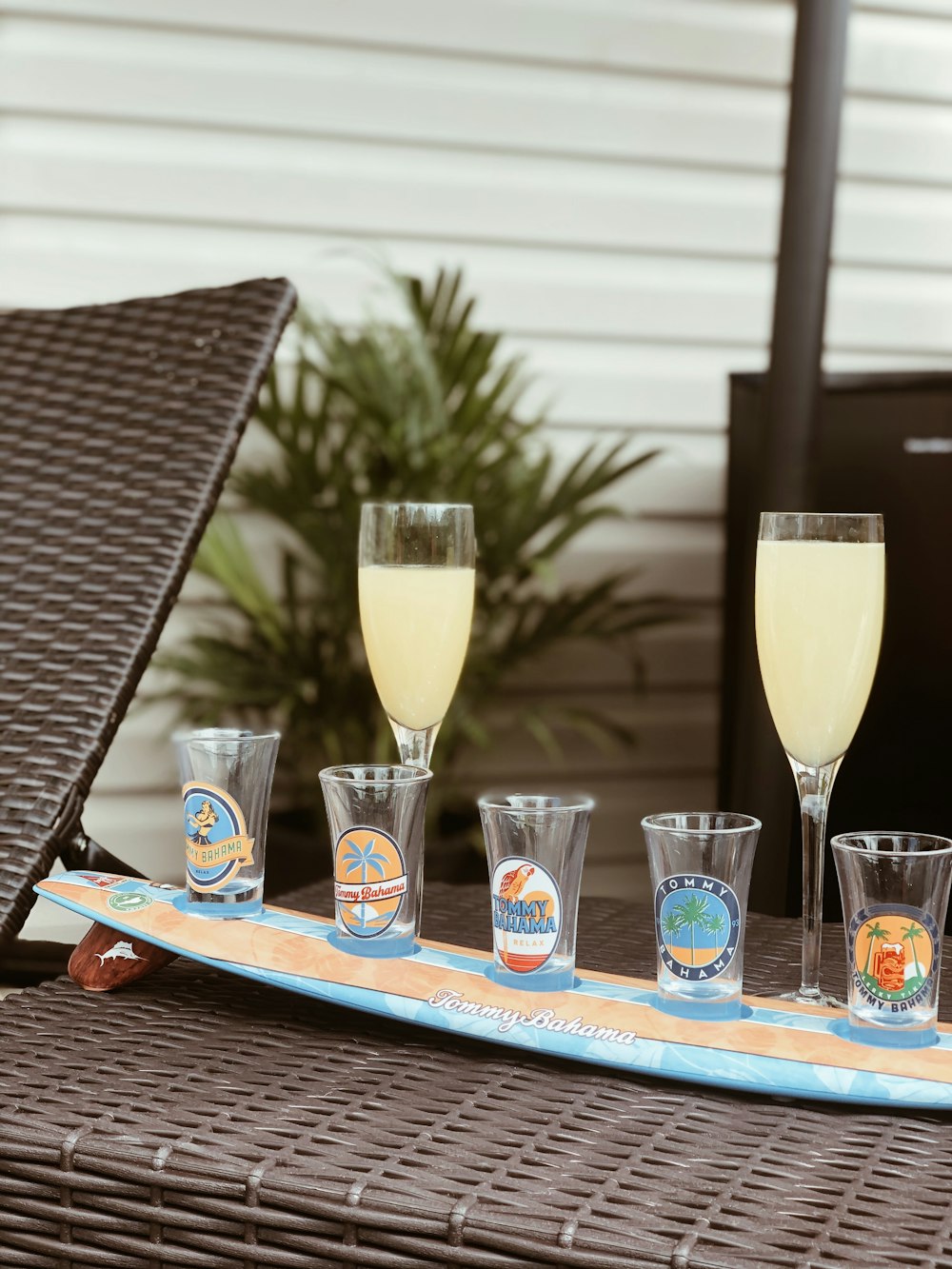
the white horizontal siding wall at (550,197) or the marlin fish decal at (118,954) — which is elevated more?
the white horizontal siding wall at (550,197)

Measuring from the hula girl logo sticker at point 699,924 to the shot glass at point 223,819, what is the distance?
29 cm

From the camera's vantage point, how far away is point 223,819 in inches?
36.0

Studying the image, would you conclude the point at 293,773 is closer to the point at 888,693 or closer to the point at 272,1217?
the point at 888,693

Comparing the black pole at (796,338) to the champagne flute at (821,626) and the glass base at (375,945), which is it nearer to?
the champagne flute at (821,626)

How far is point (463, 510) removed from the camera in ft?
3.48

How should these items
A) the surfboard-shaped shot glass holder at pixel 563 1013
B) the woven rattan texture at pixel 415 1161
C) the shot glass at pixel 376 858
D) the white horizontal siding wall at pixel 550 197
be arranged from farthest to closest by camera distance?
1. the white horizontal siding wall at pixel 550 197
2. the shot glass at pixel 376 858
3. the surfboard-shaped shot glass holder at pixel 563 1013
4. the woven rattan texture at pixel 415 1161

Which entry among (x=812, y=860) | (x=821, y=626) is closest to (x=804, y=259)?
(x=821, y=626)

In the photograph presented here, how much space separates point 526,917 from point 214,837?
0.77ft

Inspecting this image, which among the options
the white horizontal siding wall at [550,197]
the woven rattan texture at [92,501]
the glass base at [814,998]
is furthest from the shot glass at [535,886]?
the white horizontal siding wall at [550,197]

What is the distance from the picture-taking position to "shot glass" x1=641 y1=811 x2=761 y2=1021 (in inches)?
30.2

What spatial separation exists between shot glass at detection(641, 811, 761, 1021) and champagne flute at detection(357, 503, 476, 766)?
1.04 feet

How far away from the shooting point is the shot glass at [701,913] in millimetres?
767

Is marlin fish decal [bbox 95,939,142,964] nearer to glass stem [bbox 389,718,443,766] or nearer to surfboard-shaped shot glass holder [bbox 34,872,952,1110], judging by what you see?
surfboard-shaped shot glass holder [bbox 34,872,952,1110]

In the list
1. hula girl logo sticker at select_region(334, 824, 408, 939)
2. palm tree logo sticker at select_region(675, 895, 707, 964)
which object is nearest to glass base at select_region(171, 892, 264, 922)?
hula girl logo sticker at select_region(334, 824, 408, 939)
